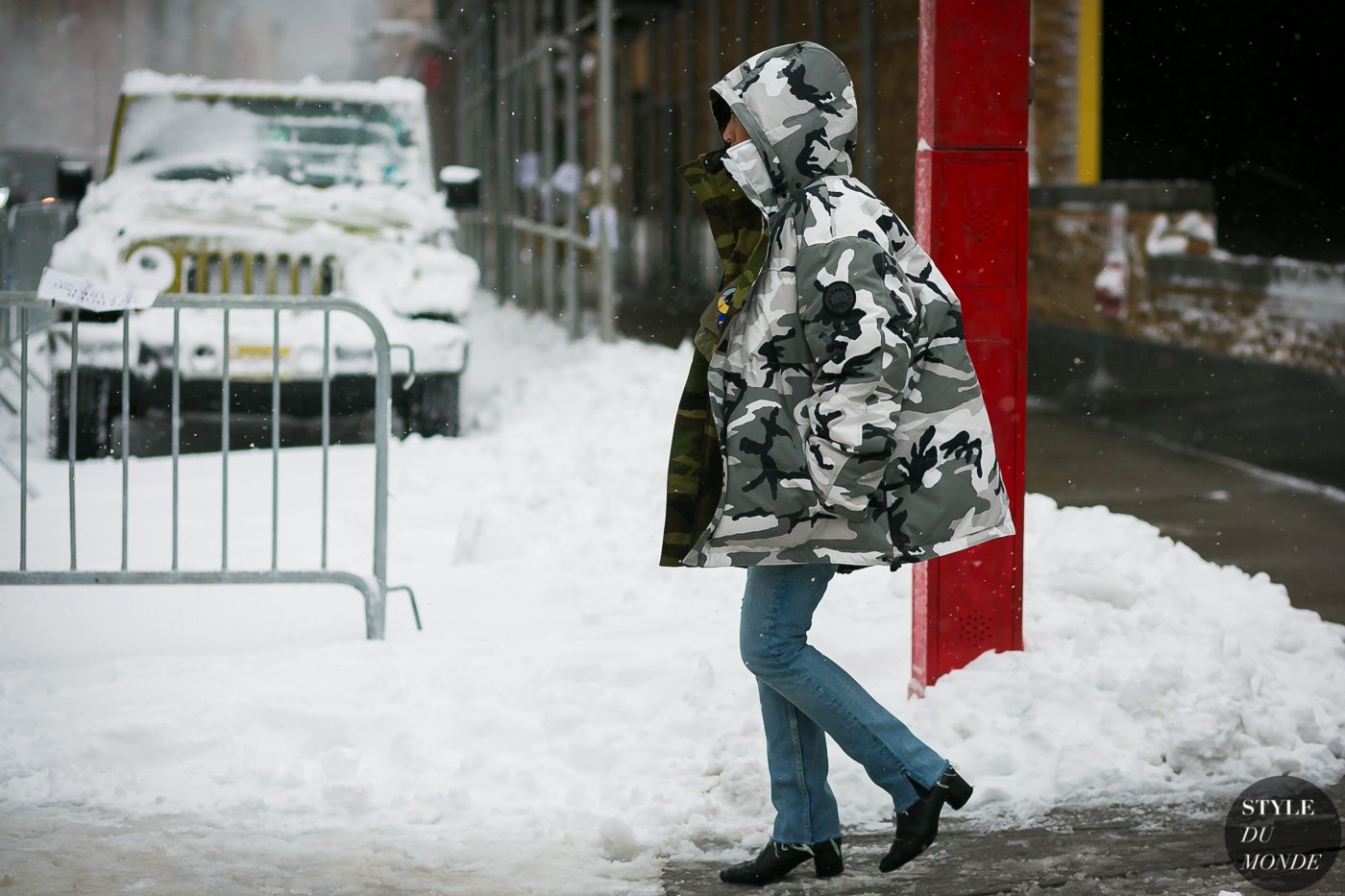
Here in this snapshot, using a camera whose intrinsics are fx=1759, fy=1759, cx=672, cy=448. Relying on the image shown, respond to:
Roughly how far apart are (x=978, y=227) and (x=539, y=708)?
1.87 metres

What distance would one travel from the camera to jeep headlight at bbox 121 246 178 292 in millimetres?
9648

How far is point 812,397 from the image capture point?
3.57 meters

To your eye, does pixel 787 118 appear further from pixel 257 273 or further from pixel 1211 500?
pixel 257 273

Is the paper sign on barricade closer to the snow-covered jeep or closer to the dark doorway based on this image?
the snow-covered jeep

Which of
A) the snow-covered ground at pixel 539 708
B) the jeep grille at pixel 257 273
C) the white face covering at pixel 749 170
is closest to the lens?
the white face covering at pixel 749 170

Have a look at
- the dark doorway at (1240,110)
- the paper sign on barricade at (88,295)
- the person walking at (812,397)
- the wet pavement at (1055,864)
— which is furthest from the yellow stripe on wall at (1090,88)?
the person walking at (812,397)

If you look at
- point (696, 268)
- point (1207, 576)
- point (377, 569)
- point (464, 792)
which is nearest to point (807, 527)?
point (464, 792)

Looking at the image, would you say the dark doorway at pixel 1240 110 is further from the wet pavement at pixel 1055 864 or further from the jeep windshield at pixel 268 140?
the wet pavement at pixel 1055 864

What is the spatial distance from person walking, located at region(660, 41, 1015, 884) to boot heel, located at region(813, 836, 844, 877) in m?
0.18

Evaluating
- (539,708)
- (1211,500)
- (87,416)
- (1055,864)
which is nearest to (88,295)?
(539,708)

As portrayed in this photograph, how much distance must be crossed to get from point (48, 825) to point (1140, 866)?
2.58 metres

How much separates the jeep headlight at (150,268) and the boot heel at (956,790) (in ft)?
22.6

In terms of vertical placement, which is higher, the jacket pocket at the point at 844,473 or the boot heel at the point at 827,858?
the jacket pocket at the point at 844,473

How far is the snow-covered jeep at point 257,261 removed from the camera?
9602mm
